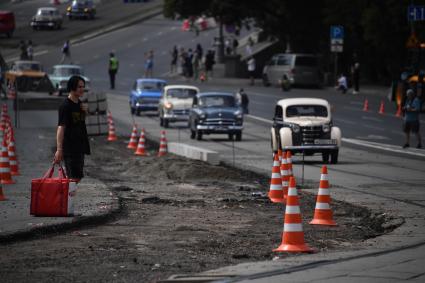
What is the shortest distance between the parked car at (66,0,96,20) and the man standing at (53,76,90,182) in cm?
8520

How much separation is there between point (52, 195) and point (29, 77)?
1813 inches

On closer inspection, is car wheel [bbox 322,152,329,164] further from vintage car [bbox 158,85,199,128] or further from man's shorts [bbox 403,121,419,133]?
vintage car [bbox 158,85,199,128]

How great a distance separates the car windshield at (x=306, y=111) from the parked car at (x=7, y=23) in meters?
60.8

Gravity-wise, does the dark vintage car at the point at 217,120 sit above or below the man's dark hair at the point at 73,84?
below

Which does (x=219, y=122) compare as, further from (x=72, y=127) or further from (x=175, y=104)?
(x=72, y=127)

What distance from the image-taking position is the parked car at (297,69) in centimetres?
6781

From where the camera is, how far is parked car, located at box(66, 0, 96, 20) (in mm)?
100375

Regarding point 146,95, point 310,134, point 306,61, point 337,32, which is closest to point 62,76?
point 146,95

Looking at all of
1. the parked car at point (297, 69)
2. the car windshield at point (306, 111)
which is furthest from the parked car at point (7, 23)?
the car windshield at point (306, 111)

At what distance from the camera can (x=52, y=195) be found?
15.3m

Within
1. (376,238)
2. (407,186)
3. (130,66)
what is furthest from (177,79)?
(376,238)

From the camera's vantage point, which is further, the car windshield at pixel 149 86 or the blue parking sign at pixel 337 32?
Result: the blue parking sign at pixel 337 32

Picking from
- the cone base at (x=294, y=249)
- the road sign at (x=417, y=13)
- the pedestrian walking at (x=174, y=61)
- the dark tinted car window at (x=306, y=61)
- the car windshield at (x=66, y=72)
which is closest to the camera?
the cone base at (x=294, y=249)

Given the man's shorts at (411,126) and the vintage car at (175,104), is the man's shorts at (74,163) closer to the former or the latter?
the man's shorts at (411,126)
